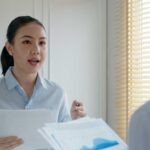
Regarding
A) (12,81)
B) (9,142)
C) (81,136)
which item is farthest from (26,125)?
(12,81)

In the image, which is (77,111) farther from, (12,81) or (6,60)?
(6,60)

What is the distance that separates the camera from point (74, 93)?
2277 millimetres

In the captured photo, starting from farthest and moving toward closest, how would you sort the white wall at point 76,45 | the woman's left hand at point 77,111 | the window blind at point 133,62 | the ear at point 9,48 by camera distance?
1. the white wall at point 76,45
2. the window blind at point 133,62
3. the ear at point 9,48
4. the woman's left hand at point 77,111

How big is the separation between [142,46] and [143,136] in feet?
5.12

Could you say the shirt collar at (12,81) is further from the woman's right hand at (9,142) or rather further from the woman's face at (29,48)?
the woman's right hand at (9,142)

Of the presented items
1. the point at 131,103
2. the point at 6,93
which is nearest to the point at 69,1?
the point at 131,103

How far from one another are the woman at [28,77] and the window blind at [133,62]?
0.61m

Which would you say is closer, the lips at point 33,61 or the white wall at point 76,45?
the lips at point 33,61

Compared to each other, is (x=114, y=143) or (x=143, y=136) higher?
(x=143, y=136)

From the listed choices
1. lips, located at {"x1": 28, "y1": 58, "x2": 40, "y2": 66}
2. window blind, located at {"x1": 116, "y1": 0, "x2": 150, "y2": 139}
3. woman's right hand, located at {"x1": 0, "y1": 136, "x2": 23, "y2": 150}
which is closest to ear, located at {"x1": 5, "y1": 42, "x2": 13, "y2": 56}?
lips, located at {"x1": 28, "y1": 58, "x2": 40, "y2": 66}

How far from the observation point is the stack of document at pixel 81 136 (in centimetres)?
102

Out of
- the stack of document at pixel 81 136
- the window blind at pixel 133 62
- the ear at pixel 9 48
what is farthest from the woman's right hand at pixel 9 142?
the window blind at pixel 133 62

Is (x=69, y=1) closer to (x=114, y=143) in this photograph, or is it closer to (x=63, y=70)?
(x=63, y=70)

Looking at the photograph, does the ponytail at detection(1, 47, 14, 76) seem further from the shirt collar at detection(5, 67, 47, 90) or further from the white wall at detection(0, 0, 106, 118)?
the white wall at detection(0, 0, 106, 118)
